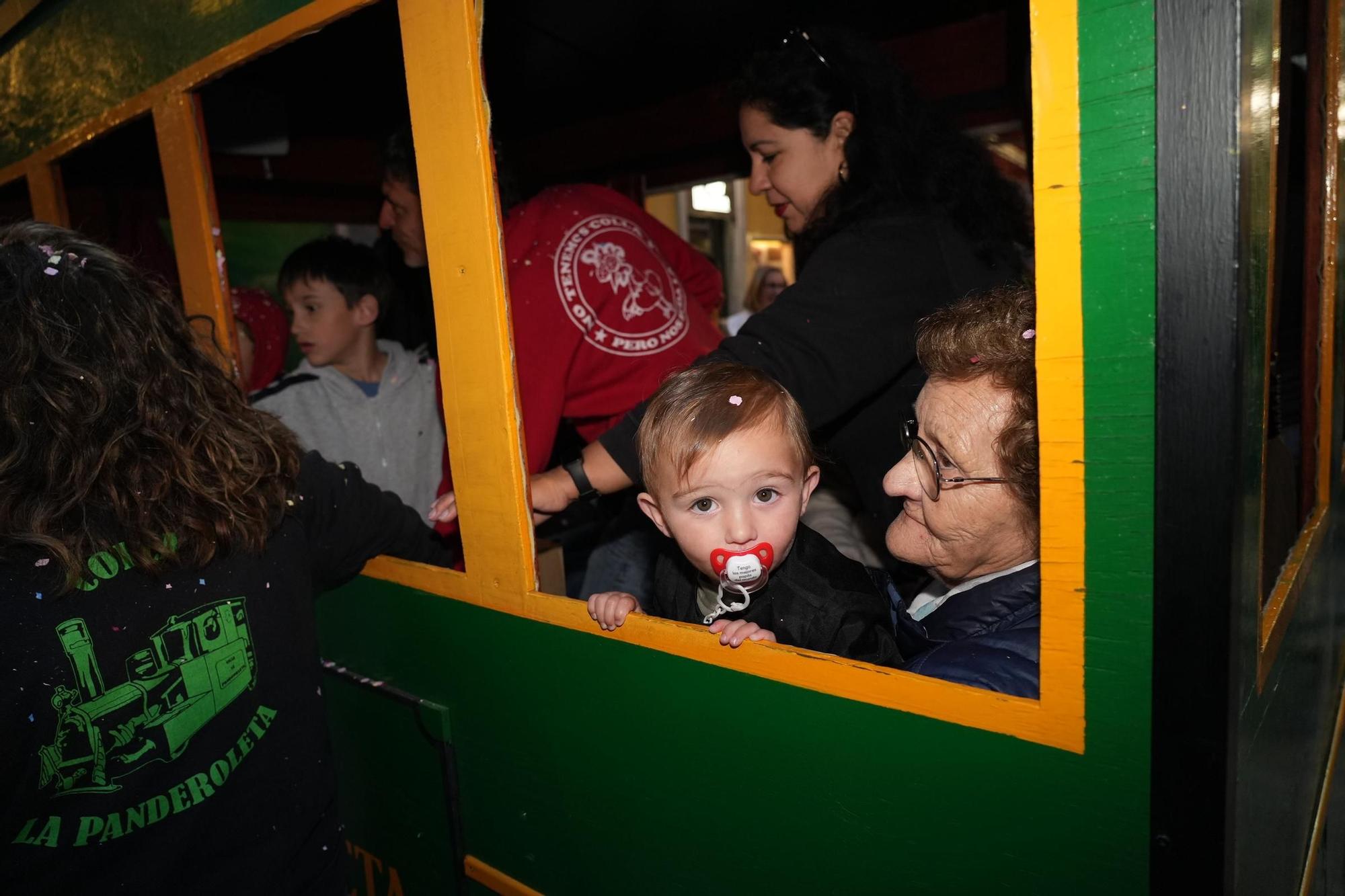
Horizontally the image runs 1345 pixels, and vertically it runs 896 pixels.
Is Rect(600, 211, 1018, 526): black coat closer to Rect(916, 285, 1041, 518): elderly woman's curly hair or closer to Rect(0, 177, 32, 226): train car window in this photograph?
Rect(916, 285, 1041, 518): elderly woman's curly hair

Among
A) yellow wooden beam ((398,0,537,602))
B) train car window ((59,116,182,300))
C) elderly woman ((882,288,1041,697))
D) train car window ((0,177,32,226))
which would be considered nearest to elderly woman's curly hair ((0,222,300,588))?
yellow wooden beam ((398,0,537,602))

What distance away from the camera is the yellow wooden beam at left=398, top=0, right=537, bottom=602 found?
1.33 meters

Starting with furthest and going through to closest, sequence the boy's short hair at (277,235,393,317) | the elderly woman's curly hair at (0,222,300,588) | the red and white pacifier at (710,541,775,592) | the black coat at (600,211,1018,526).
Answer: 1. the boy's short hair at (277,235,393,317)
2. the black coat at (600,211,1018,526)
3. the red and white pacifier at (710,541,775,592)
4. the elderly woman's curly hair at (0,222,300,588)

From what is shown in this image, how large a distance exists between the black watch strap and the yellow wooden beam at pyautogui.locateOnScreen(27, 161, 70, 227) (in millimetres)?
2036

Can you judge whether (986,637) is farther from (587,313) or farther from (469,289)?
(587,313)

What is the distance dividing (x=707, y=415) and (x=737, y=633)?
0.36 metres

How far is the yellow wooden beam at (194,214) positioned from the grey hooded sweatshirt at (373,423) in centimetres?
66

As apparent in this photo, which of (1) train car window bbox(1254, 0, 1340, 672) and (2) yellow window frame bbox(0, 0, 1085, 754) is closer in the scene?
(2) yellow window frame bbox(0, 0, 1085, 754)

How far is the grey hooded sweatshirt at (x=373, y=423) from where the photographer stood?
2.73m

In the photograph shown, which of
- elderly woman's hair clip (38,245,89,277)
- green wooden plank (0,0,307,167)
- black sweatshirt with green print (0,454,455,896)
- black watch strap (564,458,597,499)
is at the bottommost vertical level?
black sweatshirt with green print (0,454,455,896)

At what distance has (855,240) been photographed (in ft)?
5.22

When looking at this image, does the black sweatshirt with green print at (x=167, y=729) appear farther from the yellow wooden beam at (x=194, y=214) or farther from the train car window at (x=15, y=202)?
the train car window at (x=15, y=202)

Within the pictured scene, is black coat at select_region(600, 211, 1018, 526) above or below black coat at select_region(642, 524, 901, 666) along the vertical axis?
above

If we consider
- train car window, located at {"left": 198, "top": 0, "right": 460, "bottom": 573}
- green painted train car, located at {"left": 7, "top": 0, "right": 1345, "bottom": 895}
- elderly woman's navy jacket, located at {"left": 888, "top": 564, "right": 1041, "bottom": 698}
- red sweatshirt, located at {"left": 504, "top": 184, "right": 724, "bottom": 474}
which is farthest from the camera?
train car window, located at {"left": 198, "top": 0, "right": 460, "bottom": 573}
